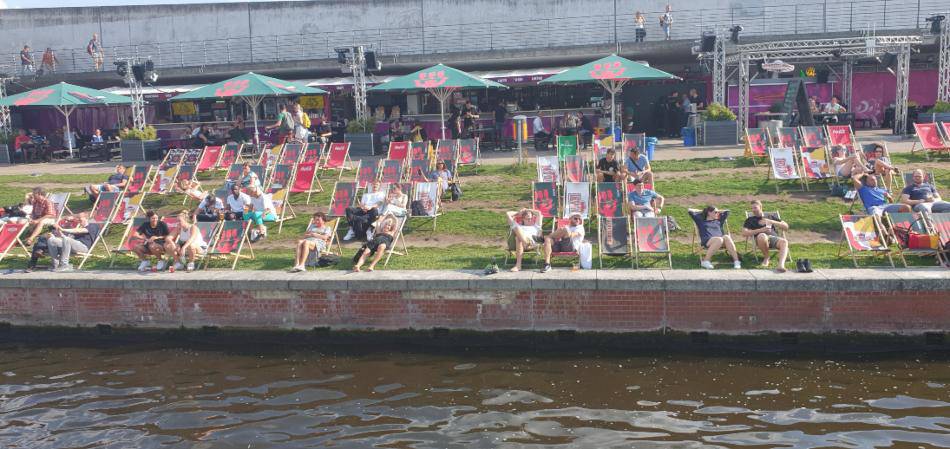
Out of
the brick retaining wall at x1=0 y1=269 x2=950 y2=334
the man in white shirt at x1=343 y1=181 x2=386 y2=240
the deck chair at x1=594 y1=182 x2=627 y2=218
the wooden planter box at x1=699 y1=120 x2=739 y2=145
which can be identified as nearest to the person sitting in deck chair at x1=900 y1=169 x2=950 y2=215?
the brick retaining wall at x1=0 y1=269 x2=950 y2=334

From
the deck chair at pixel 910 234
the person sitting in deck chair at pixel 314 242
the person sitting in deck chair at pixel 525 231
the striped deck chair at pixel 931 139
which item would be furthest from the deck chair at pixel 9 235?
the striped deck chair at pixel 931 139

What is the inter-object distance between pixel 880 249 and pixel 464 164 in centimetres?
914

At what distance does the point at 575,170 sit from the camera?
51.8 ft

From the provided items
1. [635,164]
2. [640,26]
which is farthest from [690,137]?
[640,26]

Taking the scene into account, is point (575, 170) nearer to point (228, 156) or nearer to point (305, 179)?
point (305, 179)

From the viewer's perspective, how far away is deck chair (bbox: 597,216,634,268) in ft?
38.4

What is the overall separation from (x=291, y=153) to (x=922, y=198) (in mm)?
12189

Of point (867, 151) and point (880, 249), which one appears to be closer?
point (880, 249)

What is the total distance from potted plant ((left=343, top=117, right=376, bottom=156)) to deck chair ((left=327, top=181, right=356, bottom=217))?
701 centimetres

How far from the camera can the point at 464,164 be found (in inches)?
719

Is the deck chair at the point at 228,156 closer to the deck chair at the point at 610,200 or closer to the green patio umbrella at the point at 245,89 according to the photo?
the green patio umbrella at the point at 245,89

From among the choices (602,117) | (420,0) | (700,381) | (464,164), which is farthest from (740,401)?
(420,0)

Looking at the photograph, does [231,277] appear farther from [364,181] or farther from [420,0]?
[420,0]

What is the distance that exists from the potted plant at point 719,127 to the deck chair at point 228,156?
1064 centimetres
